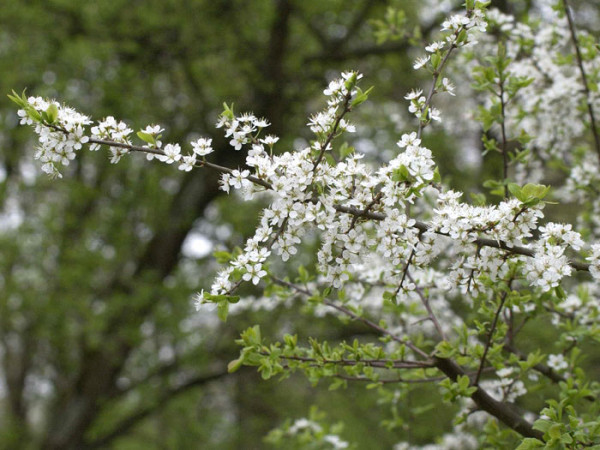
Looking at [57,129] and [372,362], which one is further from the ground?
[57,129]

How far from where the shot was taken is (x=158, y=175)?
852 centimetres

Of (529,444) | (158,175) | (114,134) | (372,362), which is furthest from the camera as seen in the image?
(158,175)

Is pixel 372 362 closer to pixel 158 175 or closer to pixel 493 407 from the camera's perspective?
pixel 493 407

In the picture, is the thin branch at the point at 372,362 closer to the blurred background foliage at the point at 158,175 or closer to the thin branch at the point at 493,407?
the thin branch at the point at 493,407

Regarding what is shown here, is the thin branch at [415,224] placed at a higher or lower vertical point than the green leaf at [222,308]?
higher

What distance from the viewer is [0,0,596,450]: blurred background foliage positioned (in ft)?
23.8

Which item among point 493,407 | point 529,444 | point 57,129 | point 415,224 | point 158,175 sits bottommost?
Result: point 529,444

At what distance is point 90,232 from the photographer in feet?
27.3

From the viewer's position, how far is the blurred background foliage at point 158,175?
7.26 meters

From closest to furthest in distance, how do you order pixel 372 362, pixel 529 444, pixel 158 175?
pixel 529 444, pixel 372 362, pixel 158 175

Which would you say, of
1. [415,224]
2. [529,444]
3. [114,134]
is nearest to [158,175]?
[114,134]

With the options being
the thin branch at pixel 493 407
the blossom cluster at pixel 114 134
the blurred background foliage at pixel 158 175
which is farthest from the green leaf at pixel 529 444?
the blurred background foliage at pixel 158 175

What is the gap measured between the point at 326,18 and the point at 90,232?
14.9 ft

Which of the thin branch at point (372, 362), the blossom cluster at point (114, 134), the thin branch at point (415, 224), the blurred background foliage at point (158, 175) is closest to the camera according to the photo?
the thin branch at point (415, 224)
